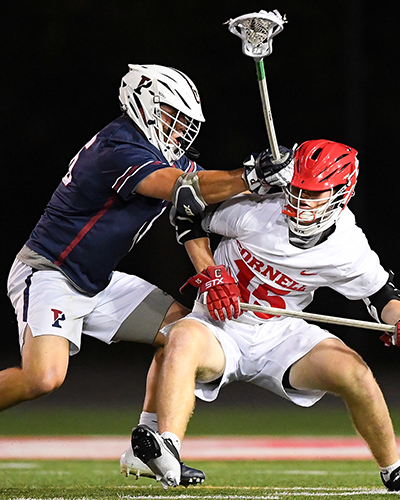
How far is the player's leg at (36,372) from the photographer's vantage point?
319 centimetres

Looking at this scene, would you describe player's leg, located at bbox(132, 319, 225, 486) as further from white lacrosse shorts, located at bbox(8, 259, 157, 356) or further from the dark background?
A: the dark background

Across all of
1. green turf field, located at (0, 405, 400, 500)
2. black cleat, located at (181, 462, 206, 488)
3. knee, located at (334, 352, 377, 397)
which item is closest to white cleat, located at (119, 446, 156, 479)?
green turf field, located at (0, 405, 400, 500)

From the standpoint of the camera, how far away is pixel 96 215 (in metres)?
3.43

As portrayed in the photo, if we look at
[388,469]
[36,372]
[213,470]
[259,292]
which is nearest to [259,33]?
[259,292]

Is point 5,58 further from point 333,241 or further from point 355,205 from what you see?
point 333,241

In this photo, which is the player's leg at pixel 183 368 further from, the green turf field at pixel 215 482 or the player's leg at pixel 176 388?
the green turf field at pixel 215 482

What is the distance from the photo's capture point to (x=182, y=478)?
9.59 ft

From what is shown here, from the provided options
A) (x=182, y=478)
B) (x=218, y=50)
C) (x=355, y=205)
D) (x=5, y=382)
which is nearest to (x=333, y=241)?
(x=182, y=478)

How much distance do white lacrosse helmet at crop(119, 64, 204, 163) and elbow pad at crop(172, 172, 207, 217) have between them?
37 centimetres

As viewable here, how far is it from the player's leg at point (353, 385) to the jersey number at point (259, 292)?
0.29 metres

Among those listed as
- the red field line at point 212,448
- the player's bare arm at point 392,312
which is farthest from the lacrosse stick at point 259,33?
the red field line at point 212,448

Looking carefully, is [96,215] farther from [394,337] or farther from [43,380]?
[394,337]

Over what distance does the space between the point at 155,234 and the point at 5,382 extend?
14.7ft

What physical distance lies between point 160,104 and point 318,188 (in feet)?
2.55
